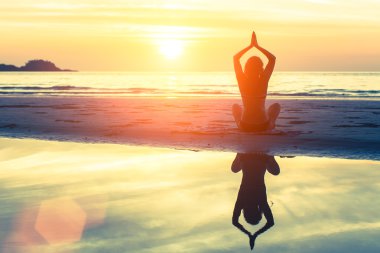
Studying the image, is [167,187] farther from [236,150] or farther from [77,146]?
[77,146]

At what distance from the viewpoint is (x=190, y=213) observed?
6.31m

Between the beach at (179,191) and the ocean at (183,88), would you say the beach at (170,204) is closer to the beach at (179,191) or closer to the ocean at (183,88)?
the beach at (179,191)

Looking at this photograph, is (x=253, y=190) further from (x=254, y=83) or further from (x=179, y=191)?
(x=254, y=83)

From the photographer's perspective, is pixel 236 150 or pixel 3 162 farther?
pixel 236 150

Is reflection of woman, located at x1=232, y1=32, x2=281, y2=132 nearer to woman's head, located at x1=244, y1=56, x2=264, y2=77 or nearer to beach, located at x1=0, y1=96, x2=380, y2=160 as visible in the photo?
woman's head, located at x1=244, y1=56, x2=264, y2=77

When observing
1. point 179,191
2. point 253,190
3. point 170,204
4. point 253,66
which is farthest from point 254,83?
point 170,204

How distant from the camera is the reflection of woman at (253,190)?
234 inches

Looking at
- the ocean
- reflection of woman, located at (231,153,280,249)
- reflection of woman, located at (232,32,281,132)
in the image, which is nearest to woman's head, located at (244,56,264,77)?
reflection of woman, located at (232,32,281,132)

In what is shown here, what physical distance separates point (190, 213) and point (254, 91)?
680 cm

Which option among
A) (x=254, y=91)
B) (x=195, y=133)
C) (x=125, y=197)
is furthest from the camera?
(x=195, y=133)

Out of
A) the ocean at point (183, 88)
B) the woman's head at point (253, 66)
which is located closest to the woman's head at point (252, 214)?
the woman's head at point (253, 66)

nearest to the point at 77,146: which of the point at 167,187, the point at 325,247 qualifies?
the point at 167,187

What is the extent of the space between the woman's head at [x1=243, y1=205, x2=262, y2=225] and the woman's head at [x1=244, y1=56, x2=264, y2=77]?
254 inches

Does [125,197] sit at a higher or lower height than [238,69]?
lower
